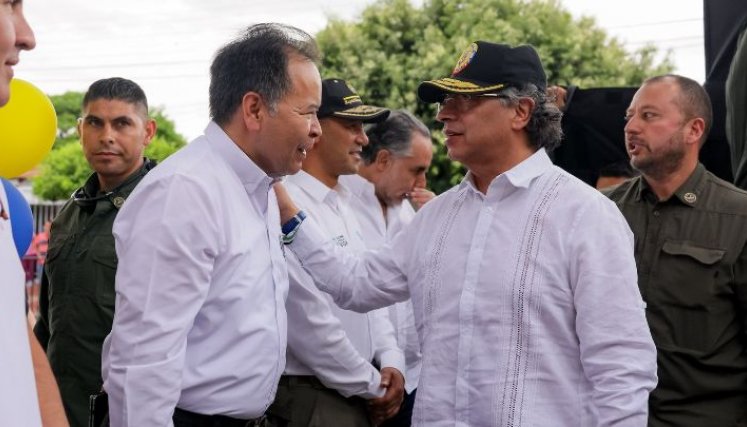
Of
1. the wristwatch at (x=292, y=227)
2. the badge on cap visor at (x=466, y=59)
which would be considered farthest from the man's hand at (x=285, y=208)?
the badge on cap visor at (x=466, y=59)

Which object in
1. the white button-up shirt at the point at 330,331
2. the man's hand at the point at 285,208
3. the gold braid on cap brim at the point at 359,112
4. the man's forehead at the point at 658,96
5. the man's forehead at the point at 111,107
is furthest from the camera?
the man's forehead at the point at 111,107

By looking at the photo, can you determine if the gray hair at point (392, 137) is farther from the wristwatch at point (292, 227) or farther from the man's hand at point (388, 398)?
the wristwatch at point (292, 227)

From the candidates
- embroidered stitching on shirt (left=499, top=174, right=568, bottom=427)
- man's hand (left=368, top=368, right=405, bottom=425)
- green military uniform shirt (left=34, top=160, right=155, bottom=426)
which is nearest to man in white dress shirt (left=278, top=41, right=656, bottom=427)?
embroidered stitching on shirt (left=499, top=174, right=568, bottom=427)

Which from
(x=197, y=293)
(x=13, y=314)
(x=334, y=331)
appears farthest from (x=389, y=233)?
(x=13, y=314)

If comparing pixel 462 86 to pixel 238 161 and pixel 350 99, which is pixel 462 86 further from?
pixel 350 99

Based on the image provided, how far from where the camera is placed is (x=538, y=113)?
275cm

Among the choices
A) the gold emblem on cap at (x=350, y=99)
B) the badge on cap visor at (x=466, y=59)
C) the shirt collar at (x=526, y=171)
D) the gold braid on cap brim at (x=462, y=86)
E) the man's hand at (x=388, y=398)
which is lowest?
the man's hand at (x=388, y=398)

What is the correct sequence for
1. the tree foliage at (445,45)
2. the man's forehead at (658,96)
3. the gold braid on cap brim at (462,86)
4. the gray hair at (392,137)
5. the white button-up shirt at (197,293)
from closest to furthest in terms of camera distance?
the white button-up shirt at (197,293) → the gold braid on cap brim at (462,86) → the man's forehead at (658,96) → the gray hair at (392,137) → the tree foliage at (445,45)

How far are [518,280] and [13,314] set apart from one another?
59.7 inches

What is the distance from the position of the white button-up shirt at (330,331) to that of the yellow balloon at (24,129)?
0.96m

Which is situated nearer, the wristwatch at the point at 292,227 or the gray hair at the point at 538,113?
the gray hair at the point at 538,113

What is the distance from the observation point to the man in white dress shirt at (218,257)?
219cm

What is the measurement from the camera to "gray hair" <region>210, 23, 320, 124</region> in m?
2.56

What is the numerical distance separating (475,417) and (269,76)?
112 centimetres
